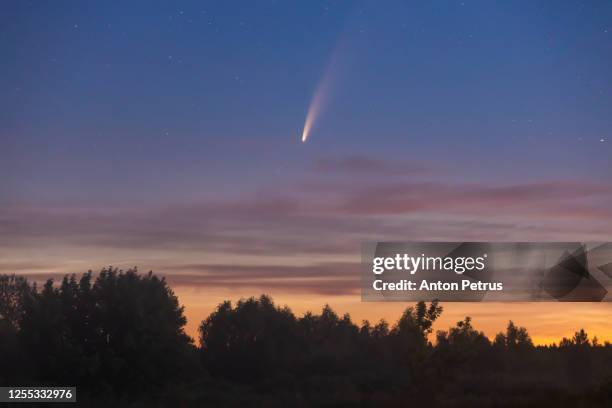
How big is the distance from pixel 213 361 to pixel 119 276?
2210 centimetres

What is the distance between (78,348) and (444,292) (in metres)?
36.4

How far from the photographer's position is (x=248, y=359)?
3243 inches

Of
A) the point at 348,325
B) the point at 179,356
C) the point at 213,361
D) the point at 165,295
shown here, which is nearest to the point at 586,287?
the point at 179,356

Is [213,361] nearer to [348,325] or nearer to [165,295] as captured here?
[165,295]

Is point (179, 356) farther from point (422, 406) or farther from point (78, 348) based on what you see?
point (422, 406)

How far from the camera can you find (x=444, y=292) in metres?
31.2

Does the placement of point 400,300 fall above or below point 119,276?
below

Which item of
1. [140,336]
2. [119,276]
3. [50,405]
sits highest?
[119,276]

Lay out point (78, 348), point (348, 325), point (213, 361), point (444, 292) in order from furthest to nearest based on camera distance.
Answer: point (348, 325) → point (213, 361) → point (78, 348) → point (444, 292)

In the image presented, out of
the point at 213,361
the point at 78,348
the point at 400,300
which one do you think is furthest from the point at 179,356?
the point at 400,300

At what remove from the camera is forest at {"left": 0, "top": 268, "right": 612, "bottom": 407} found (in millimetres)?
37969

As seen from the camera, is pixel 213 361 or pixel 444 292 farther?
pixel 213 361

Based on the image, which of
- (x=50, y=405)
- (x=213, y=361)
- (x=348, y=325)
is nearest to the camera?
(x=50, y=405)

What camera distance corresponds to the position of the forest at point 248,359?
37969 millimetres
